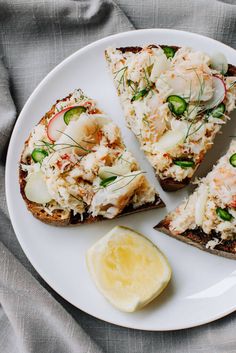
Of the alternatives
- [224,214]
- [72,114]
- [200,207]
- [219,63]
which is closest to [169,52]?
[219,63]

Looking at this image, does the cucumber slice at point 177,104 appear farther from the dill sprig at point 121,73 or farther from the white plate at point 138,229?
the white plate at point 138,229

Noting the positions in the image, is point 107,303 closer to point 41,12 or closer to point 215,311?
point 215,311

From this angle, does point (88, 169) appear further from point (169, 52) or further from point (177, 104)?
point (169, 52)

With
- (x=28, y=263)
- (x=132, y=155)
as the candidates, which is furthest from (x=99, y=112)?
(x=28, y=263)

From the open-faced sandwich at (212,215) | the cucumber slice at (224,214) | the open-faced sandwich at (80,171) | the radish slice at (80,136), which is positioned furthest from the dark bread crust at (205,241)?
the radish slice at (80,136)

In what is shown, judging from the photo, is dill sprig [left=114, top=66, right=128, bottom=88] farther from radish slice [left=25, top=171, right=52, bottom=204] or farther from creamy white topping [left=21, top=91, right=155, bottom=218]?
radish slice [left=25, top=171, right=52, bottom=204]

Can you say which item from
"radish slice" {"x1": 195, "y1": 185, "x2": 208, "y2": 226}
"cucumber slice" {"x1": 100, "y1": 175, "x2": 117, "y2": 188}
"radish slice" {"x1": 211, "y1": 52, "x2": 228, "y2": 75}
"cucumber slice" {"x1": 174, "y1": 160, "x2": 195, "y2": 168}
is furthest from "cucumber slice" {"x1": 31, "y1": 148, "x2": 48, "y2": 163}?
"radish slice" {"x1": 211, "y1": 52, "x2": 228, "y2": 75}
